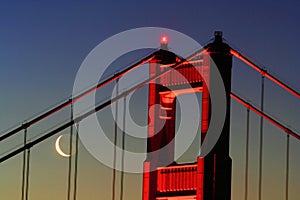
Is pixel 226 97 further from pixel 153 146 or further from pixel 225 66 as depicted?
pixel 153 146

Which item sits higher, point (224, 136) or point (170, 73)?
point (170, 73)

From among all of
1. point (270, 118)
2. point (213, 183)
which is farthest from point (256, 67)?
point (213, 183)

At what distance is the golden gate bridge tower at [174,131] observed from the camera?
136 ft

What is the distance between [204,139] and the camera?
136 ft

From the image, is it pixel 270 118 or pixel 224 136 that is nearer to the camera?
pixel 224 136

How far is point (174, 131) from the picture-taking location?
4606cm

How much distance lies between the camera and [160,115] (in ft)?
151

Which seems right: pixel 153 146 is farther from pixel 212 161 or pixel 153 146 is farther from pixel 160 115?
pixel 212 161

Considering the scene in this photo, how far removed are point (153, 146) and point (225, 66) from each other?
5.24 meters

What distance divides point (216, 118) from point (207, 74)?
1.59 m

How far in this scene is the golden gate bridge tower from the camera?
41344 mm

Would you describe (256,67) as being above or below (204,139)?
above

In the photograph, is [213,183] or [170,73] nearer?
[213,183]

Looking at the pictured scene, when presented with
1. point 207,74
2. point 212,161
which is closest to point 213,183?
point 212,161
